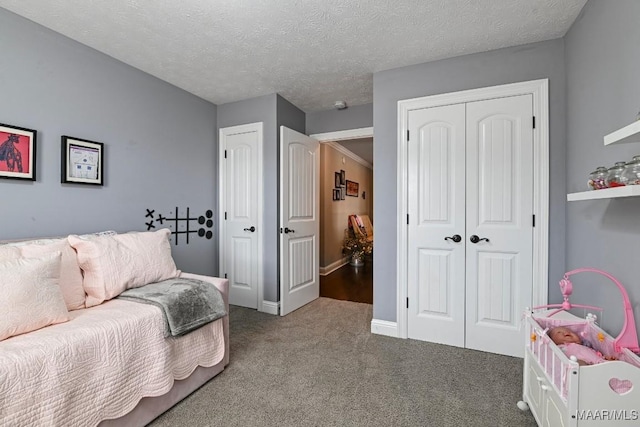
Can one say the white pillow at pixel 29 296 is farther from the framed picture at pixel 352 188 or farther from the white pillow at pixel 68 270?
the framed picture at pixel 352 188

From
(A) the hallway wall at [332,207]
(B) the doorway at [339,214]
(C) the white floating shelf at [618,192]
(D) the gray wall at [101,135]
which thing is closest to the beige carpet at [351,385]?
(C) the white floating shelf at [618,192]

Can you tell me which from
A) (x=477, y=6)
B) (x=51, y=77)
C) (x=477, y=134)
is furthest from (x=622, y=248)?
(x=51, y=77)

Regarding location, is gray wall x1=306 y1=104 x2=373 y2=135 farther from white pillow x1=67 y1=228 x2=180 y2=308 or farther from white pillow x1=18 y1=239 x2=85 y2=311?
white pillow x1=18 y1=239 x2=85 y2=311

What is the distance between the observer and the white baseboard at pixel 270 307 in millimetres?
3182

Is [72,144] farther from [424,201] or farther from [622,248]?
[622,248]

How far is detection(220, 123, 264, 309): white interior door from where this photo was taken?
3.29 metres

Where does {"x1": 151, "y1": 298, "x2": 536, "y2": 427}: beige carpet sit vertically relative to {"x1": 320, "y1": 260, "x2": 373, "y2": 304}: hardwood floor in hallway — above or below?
above

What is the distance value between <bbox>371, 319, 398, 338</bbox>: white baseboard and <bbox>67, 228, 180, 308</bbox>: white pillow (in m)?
1.77

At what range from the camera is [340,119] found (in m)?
3.62

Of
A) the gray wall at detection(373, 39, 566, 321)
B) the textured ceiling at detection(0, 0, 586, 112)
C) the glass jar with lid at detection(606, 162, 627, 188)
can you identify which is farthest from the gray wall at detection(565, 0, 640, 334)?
the textured ceiling at detection(0, 0, 586, 112)

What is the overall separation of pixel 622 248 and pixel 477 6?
1597 mm

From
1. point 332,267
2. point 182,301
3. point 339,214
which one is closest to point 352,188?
point 339,214

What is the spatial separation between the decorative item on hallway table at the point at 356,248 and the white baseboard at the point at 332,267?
187 millimetres

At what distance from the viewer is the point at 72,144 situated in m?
Result: 2.17
